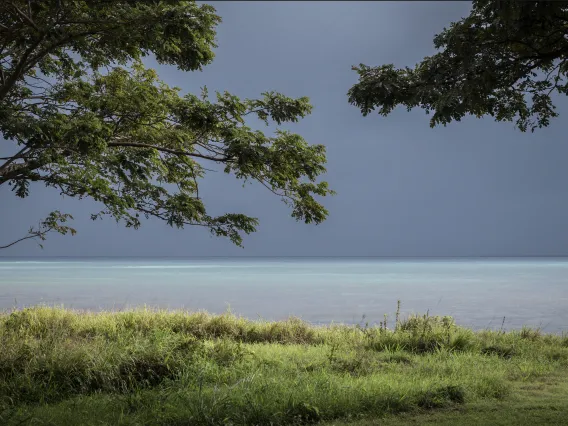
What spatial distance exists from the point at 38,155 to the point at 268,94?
3.79m

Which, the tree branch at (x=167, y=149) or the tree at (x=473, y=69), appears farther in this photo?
the tree branch at (x=167, y=149)

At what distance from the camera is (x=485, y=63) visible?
5.60 meters

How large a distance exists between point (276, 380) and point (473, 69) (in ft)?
14.3

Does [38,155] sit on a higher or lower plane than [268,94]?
lower

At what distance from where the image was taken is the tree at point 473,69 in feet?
18.0

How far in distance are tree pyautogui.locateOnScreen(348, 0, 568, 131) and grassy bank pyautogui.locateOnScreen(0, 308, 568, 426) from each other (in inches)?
130

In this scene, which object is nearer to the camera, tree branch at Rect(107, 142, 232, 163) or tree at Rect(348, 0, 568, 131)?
tree at Rect(348, 0, 568, 131)

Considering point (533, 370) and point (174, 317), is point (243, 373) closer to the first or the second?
point (533, 370)

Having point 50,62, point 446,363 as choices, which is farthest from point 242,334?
point 50,62

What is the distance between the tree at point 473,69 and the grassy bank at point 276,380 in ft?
10.8

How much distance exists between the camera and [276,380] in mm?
6527

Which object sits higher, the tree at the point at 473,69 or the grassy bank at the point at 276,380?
the tree at the point at 473,69

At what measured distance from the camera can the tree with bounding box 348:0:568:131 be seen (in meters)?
5.50

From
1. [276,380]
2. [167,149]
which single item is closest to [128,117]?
[167,149]
